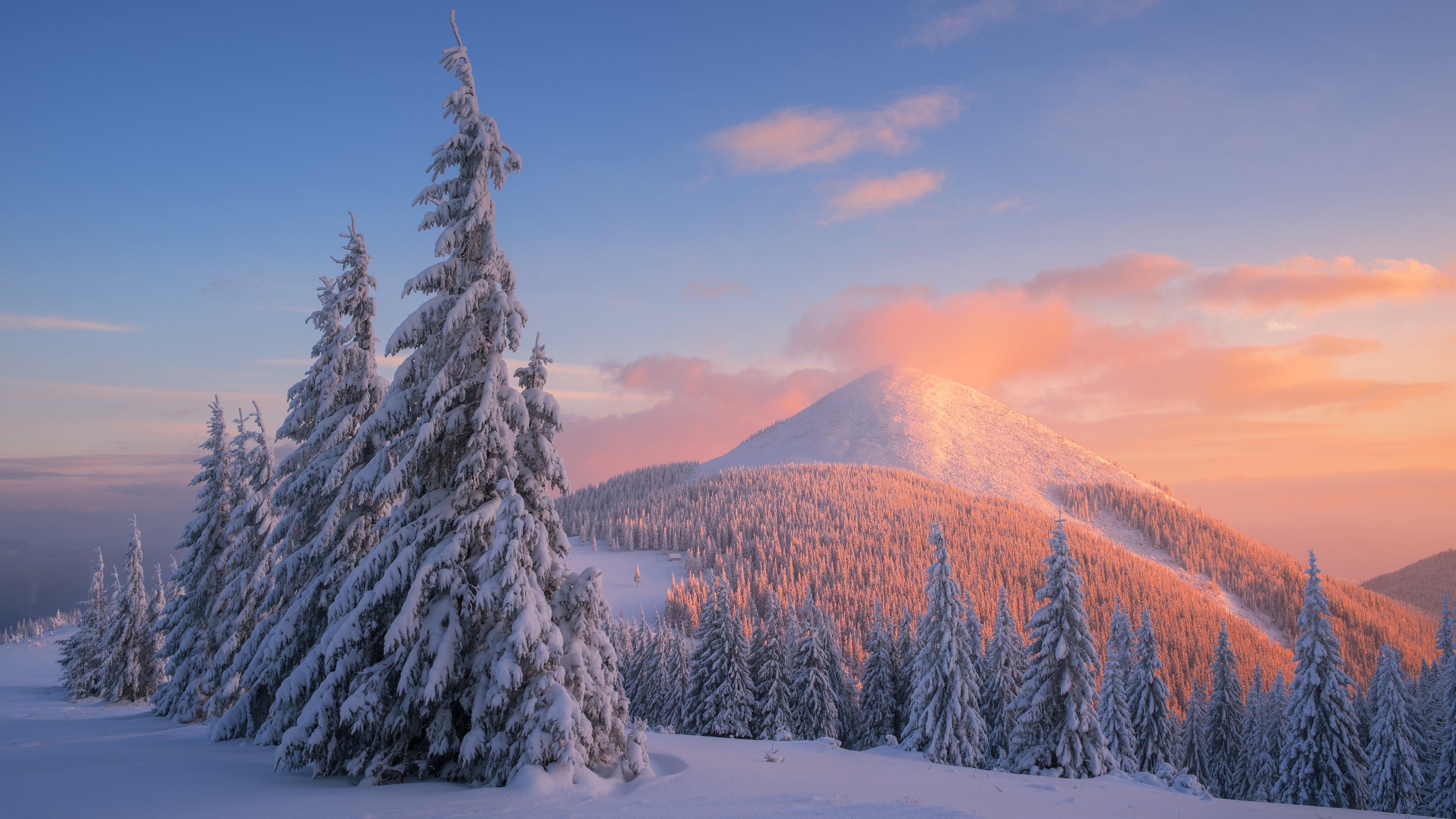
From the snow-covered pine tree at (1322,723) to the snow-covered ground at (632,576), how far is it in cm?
11092

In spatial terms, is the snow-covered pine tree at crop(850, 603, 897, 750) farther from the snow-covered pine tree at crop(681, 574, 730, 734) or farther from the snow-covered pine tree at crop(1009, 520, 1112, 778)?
the snow-covered pine tree at crop(1009, 520, 1112, 778)

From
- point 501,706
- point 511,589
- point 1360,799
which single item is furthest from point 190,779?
point 1360,799

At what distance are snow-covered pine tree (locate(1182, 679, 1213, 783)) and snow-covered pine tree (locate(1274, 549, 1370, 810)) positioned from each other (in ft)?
57.1

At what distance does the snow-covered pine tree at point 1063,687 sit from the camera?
32.4 metres

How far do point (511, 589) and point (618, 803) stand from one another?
4.11 meters

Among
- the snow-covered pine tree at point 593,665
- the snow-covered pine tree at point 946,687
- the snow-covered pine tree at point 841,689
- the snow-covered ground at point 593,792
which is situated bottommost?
the snow-covered pine tree at point 841,689

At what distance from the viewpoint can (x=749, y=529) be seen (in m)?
183

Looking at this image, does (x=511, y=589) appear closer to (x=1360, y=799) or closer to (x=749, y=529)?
(x=1360, y=799)

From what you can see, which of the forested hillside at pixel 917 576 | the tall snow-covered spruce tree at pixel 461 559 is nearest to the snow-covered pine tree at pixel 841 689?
the forested hillside at pixel 917 576

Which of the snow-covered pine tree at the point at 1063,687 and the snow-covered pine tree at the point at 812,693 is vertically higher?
the snow-covered pine tree at the point at 1063,687

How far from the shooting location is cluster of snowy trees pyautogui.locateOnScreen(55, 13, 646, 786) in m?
12.3

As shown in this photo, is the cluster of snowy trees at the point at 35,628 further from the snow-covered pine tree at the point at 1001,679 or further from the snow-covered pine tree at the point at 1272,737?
the snow-covered pine tree at the point at 1272,737

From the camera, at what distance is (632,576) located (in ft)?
577

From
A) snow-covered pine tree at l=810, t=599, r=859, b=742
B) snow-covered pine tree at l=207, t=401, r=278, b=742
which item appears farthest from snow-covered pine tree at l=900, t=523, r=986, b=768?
snow-covered pine tree at l=207, t=401, r=278, b=742
